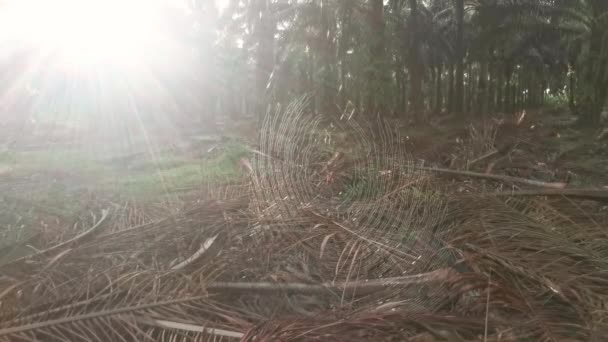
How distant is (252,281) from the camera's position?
1.98 m

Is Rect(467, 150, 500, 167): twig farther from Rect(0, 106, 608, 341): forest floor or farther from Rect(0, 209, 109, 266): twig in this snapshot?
Rect(0, 209, 109, 266): twig

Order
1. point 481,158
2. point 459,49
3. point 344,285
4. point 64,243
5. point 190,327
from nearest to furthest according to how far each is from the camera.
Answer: point 190,327, point 344,285, point 64,243, point 481,158, point 459,49

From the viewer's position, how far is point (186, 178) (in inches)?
318

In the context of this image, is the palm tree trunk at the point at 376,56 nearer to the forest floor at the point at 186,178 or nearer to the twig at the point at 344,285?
the forest floor at the point at 186,178

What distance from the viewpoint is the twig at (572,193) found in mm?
2057

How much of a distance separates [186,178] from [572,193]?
21.8ft

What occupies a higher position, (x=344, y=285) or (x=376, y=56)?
(x=376, y=56)

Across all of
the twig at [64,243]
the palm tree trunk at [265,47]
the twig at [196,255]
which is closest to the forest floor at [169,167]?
the twig at [64,243]

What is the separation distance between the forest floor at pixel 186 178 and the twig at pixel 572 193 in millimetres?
22

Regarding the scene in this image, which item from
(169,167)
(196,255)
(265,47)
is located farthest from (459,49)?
(196,255)

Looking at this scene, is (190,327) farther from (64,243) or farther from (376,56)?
(376,56)

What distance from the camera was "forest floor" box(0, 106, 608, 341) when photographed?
104 inches

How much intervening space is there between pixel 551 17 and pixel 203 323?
19461 mm

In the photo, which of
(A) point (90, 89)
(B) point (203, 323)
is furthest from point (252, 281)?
(A) point (90, 89)
